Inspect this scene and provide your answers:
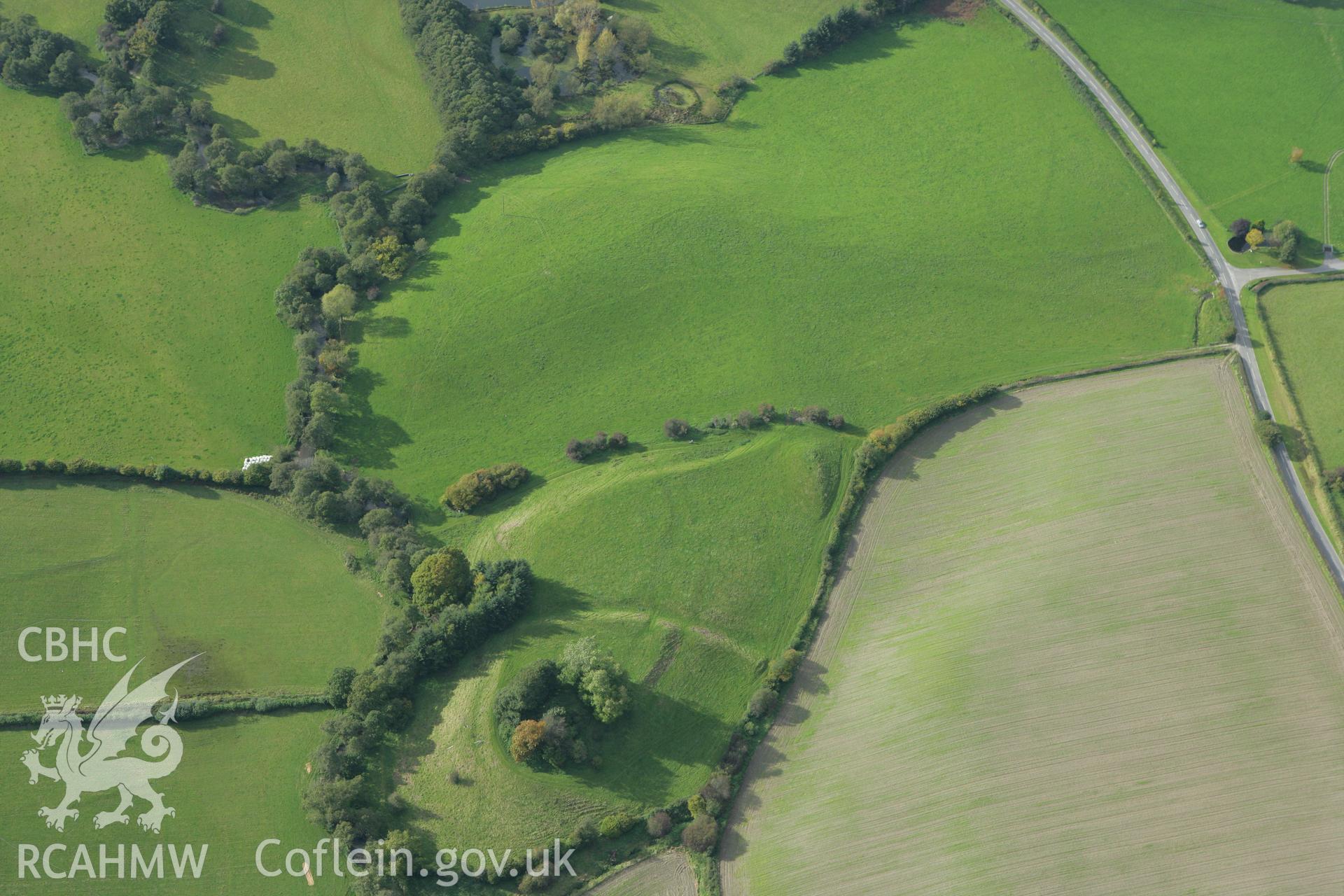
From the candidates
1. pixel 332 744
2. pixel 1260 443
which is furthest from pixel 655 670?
pixel 1260 443

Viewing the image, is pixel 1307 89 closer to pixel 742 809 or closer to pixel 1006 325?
pixel 1006 325

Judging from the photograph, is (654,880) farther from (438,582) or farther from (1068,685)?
(1068,685)

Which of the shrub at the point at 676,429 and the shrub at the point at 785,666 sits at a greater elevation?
the shrub at the point at 676,429

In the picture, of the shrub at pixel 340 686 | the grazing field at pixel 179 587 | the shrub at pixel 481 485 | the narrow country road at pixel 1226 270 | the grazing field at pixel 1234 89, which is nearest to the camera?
the shrub at pixel 340 686

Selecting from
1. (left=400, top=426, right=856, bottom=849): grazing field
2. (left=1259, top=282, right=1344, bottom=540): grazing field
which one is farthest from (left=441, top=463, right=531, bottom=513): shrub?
(left=1259, top=282, right=1344, bottom=540): grazing field

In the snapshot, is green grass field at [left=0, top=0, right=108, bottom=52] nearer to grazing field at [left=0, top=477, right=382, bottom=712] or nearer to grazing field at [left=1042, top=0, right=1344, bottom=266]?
grazing field at [left=0, top=477, right=382, bottom=712]

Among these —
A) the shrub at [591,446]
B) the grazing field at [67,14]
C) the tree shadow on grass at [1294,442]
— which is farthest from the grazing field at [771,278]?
the grazing field at [67,14]

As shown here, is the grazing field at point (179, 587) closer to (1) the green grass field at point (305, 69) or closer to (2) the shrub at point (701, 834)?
(2) the shrub at point (701, 834)
